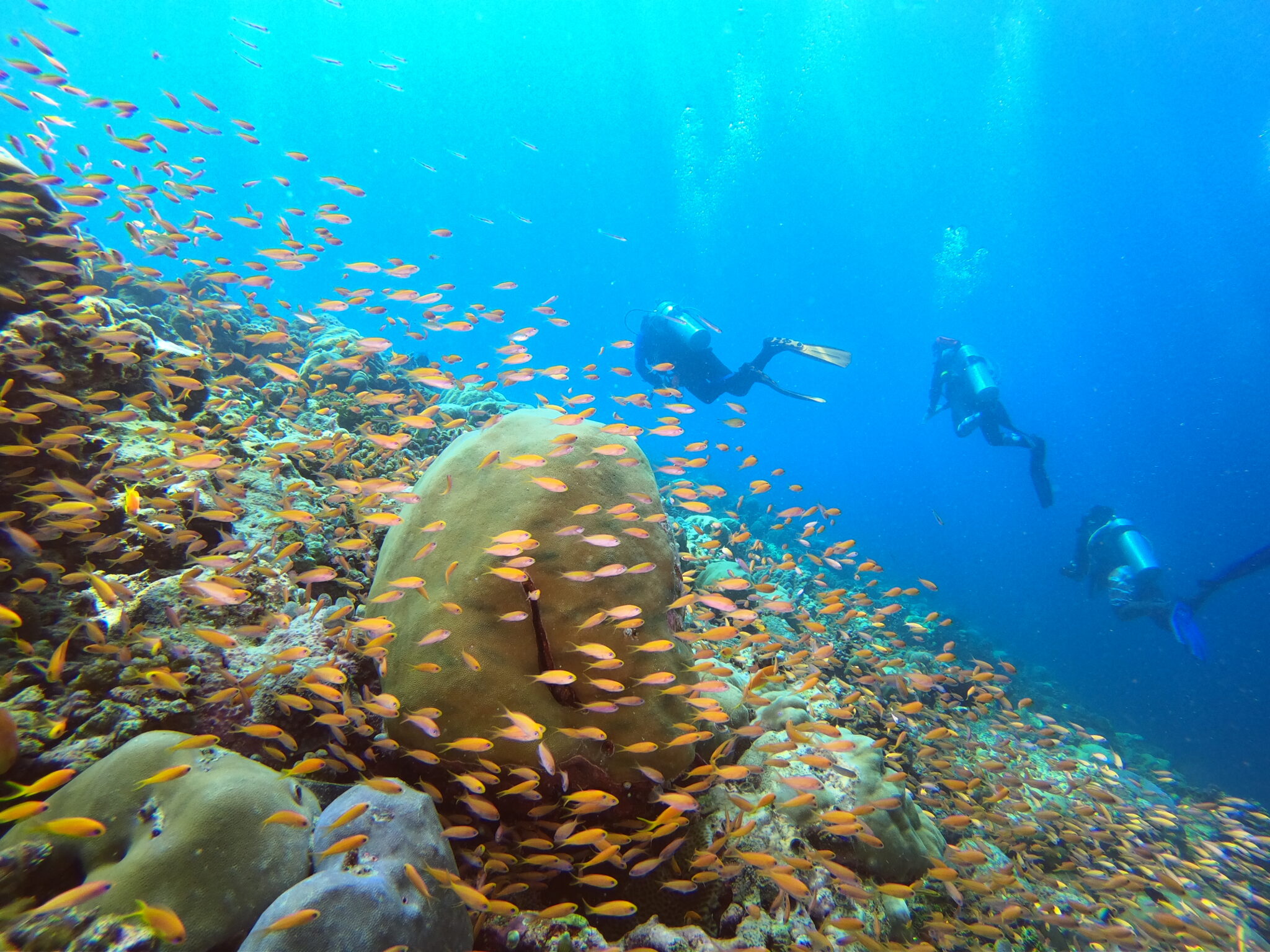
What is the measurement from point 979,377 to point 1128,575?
30.0 ft

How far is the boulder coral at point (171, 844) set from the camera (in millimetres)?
1854

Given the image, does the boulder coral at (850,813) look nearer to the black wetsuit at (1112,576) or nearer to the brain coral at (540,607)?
the brain coral at (540,607)

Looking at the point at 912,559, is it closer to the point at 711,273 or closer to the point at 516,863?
the point at 516,863

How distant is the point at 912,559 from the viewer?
1992 inches

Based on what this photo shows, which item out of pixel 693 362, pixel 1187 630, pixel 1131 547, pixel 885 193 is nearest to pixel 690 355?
pixel 693 362

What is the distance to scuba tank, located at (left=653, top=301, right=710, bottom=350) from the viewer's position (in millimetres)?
15750

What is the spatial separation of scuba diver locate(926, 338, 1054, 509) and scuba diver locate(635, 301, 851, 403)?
29.4 feet

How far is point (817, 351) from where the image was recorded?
1452 centimetres

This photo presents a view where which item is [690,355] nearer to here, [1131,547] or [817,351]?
[817,351]

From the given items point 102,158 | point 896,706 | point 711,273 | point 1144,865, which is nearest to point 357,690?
point 896,706

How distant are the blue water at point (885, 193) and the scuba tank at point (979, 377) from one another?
40.4 feet

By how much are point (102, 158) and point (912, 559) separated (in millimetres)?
131946

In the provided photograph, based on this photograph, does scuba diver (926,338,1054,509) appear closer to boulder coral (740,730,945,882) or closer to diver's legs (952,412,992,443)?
diver's legs (952,412,992,443)

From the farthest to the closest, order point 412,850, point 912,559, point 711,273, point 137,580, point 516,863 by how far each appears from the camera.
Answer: point 711,273 < point 912,559 < point 137,580 < point 516,863 < point 412,850
